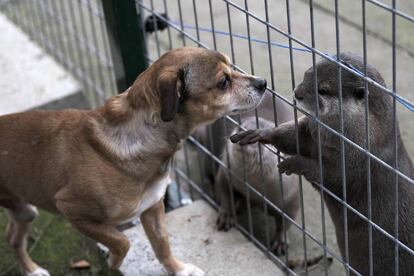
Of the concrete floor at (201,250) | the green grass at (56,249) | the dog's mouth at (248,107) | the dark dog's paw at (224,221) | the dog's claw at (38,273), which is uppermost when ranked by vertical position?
the dog's mouth at (248,107)

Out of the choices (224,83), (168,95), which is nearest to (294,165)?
(224,83)

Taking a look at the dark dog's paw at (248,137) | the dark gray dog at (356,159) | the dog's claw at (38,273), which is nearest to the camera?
the dark gray dog at (356,159)

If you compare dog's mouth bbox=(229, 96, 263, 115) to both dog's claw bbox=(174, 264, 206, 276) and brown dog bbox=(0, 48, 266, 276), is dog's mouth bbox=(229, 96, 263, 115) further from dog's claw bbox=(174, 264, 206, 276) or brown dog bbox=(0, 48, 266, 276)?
dog's claw bbox=(174, 264, 206, 276)

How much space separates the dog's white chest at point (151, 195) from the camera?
3.45m

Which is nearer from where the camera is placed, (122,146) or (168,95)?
(168,95)

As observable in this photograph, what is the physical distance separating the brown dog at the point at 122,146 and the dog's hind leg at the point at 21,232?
82 mm

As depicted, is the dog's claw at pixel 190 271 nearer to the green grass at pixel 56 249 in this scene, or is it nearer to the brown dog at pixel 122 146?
the brown dog at pixel 122 146

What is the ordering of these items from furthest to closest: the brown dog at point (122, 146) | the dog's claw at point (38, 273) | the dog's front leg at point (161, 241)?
the dog's claw at point (38, 273), the dog's front leg at point (161, 241), the brown dog at point (122, 146)

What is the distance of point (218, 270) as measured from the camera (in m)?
3.80

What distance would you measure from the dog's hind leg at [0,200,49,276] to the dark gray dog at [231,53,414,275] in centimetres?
112

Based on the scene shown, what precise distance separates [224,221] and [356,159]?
1.11 m

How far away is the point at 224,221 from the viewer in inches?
161

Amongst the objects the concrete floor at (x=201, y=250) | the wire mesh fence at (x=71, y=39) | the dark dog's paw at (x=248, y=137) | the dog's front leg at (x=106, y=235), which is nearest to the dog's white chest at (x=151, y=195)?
the dog's front leg at (x=106, y=235)

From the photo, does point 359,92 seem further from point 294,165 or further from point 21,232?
point 21,232
